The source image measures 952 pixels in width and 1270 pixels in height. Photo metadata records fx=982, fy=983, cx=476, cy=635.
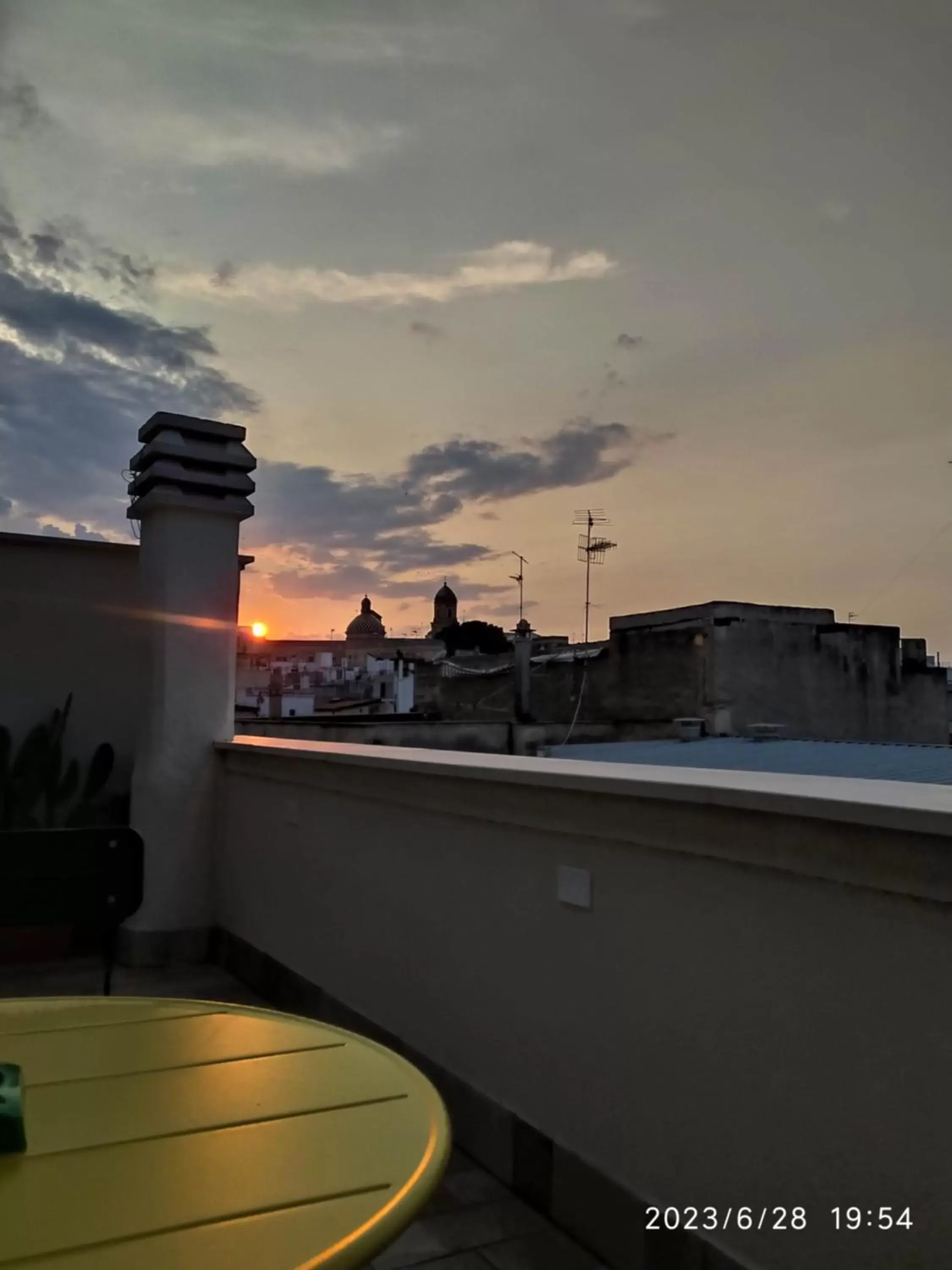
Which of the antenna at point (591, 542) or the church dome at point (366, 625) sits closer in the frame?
the antenna at point (591, 542)

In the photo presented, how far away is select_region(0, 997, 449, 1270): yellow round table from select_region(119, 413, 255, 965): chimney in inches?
138

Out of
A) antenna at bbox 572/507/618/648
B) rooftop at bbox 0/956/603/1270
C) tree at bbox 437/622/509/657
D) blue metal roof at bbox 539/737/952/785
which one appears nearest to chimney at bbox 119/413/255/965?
rooftop at bbox 0/956/603/1270

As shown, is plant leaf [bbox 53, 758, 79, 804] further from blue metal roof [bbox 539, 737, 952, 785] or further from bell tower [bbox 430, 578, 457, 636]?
bell tower [bbox 430, 578, 457, 636]

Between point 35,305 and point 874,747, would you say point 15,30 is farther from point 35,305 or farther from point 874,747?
point 874,747

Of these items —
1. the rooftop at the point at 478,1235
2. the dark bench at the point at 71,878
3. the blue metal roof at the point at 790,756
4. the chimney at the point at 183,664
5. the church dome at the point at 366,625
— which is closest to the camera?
the rooftop at the point at 478,1235

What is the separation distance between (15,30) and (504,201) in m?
3.01

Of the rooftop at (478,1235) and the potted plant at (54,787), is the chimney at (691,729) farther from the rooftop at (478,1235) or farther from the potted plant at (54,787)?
the rooftop at (478,1235)

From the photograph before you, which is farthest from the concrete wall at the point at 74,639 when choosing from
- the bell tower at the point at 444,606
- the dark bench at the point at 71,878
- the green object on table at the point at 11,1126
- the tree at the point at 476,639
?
the bell tower at the point at 444,606

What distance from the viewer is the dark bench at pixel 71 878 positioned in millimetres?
3408

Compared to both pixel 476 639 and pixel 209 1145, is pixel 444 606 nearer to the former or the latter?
pixel 476 639

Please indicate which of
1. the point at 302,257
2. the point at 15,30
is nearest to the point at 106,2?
the point at 15,30

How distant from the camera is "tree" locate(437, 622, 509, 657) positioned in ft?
172

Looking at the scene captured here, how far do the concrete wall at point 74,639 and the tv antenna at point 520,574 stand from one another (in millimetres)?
25278

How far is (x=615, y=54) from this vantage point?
227 inches
